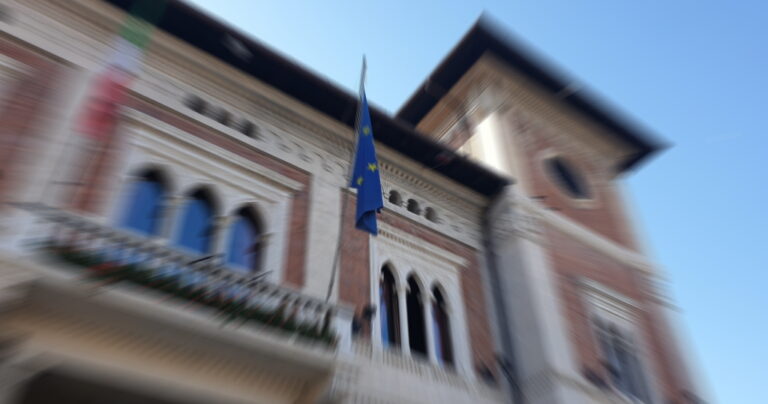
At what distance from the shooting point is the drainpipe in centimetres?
819

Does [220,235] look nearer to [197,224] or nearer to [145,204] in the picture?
[197,224]

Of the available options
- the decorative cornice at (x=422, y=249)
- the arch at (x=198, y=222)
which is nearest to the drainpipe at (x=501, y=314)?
the decorative cornice at (x=422, y=249)

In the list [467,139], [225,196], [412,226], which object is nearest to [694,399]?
[412,226]

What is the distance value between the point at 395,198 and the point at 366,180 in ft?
7.05

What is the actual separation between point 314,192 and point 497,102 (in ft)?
16.8

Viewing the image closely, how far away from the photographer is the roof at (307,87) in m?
8.34

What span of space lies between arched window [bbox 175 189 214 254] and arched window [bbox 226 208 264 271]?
254mm

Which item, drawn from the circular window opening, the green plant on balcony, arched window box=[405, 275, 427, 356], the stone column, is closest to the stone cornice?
the stone column

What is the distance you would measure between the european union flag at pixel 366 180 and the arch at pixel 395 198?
1.70 m

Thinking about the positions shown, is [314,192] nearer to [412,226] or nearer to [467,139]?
[412,226]

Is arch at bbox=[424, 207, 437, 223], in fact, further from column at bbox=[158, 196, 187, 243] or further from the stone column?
column at bbox=[158, 196, 187, 243]

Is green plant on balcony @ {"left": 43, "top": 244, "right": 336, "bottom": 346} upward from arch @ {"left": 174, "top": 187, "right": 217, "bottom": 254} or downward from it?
downward

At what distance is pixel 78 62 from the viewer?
7.38 m

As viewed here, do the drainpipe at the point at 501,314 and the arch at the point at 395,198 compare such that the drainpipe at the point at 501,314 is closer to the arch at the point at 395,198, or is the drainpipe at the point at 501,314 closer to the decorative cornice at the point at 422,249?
the decorative cornice at the point at 422,249
